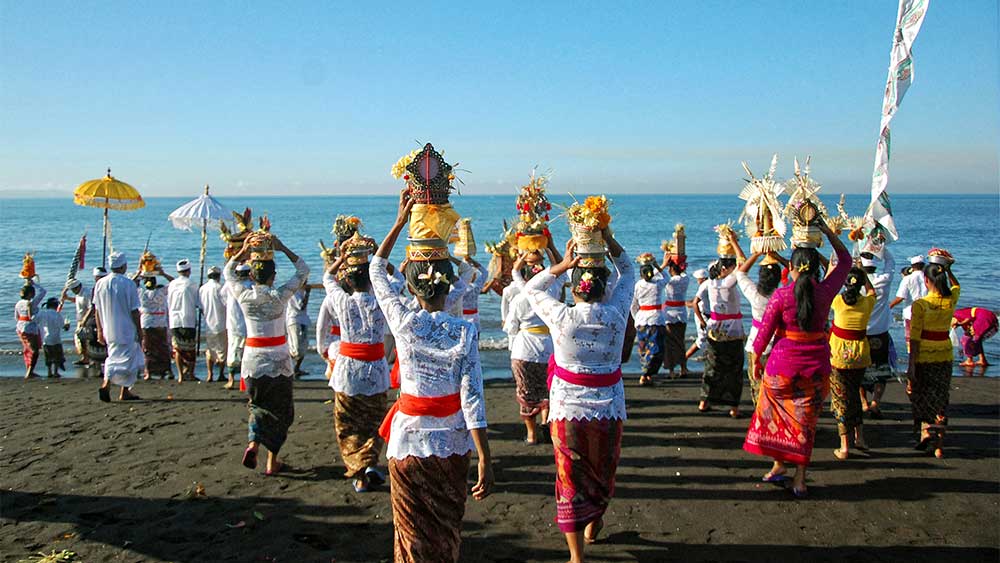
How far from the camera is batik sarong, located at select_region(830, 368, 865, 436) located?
7.39 metres

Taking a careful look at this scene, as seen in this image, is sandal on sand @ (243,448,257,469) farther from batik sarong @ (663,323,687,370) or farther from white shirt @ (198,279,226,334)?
batik sarong @ (663,323,687,370)

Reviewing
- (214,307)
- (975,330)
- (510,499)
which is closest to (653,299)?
(510,499)

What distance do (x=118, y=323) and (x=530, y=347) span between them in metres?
A: 6.40

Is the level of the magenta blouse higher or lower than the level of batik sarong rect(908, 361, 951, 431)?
higher

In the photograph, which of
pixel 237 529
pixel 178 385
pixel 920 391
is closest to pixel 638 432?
pixel 920 391

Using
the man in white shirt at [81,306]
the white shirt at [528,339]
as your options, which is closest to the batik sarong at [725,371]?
the white shirt at [528,339]

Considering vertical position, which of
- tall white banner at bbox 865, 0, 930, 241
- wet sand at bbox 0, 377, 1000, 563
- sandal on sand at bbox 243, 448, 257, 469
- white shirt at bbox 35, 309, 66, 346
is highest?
tall white banner at bbox 865, 0, 930, 241

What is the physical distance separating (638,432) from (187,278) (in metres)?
8.51

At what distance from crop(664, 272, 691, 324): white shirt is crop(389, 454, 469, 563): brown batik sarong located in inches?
320

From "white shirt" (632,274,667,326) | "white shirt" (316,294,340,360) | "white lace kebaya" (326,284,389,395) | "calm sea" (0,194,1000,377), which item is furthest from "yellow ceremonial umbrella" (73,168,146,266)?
"white shirt" (632,274,667,326)

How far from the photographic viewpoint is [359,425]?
21.7ft

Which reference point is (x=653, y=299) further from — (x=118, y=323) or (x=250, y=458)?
(x=118, y=323)

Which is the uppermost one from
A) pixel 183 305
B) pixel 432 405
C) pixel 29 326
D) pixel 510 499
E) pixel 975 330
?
pixel 432 405

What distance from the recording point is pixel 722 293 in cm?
918
